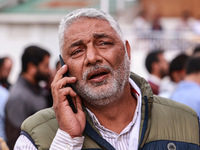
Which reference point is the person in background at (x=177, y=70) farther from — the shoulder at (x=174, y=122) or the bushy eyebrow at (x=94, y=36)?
the bushy eyebrow at (x=94, y=36)

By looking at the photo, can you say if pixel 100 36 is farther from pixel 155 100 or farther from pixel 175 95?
pixel 175 95

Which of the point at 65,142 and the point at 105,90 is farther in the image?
the point at 105,90

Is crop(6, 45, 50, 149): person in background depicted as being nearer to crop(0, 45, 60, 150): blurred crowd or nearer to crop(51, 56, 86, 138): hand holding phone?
crop(0, 45, 60, 150): blurred crowd

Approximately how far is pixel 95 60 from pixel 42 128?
523mm

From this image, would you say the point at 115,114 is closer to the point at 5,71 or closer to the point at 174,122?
the point at 174,122

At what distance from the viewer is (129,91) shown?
2.62m

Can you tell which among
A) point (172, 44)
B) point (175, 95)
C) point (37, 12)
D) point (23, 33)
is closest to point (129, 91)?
point (175, 95)

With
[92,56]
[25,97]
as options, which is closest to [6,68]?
[25,97]

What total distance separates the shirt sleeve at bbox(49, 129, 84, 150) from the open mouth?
40 centimetres

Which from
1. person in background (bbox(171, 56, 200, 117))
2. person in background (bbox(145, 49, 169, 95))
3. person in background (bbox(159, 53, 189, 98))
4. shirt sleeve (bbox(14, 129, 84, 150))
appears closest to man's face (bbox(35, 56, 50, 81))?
person in background (bbox(159, 53, 189, 98))

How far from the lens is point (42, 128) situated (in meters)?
2.36

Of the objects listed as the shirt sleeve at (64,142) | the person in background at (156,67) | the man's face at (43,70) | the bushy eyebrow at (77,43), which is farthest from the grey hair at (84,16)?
the person in background at (156,67)

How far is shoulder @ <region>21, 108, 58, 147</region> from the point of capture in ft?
7.54

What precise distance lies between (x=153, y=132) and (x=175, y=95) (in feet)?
5.57
